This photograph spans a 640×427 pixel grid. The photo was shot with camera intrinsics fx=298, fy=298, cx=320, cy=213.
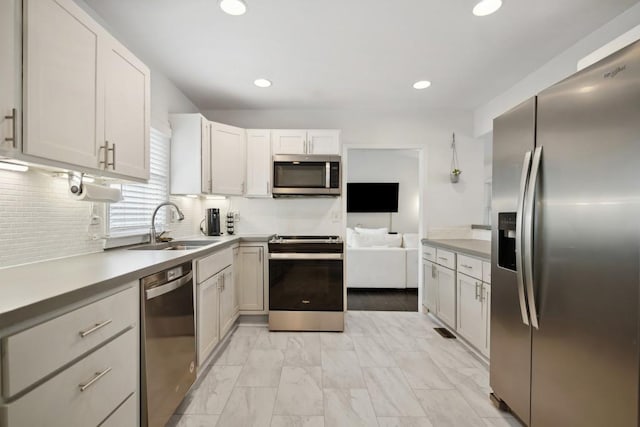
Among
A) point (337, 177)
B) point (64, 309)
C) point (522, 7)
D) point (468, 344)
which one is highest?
point (522, 7)

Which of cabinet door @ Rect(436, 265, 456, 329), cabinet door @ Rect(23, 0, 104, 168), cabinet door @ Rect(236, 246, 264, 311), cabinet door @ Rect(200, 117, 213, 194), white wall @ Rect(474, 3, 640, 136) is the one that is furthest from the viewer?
cabinet door @ Rect(236, 246, 264, 311)

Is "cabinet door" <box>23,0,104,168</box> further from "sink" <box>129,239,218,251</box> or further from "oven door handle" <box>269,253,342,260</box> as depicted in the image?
"oven door handle" <box>269,253,342,260</box>

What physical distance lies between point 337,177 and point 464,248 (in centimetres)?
144

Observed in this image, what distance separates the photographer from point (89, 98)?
1424 mm

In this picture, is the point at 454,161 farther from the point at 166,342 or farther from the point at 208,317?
the point at 166,342

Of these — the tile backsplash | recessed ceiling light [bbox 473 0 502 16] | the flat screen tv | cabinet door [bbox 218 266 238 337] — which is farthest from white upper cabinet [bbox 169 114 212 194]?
the flat screen tv

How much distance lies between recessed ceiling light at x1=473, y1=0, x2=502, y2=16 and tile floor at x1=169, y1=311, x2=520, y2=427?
2.42 metres

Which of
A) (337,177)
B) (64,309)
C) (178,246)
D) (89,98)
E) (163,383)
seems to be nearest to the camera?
(64,309)

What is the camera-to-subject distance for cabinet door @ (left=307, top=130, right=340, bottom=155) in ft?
11.1

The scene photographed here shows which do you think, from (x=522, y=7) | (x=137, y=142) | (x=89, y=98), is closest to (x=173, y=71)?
(x=137, y=142)

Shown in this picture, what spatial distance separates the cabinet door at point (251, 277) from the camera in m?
3.17

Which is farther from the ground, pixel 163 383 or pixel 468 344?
pixel 163 383

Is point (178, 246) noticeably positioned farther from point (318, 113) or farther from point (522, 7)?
point (522, 7)

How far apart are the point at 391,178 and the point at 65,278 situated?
6388 millimetres
